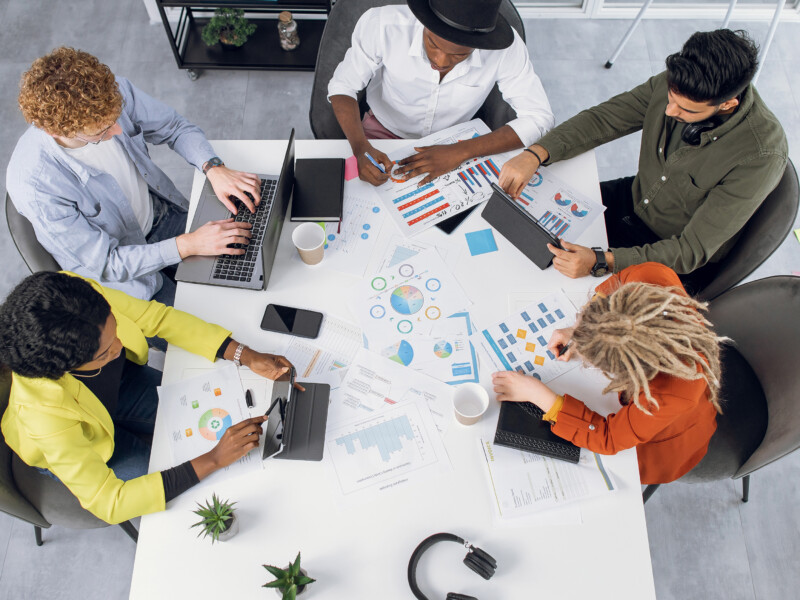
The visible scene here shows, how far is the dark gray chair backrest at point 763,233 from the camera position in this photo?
5.35 ft

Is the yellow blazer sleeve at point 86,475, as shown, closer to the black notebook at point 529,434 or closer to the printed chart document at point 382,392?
the printed chart document at point 382,392

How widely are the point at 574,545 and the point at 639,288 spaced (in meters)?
0.62

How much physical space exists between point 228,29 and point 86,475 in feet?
8.33

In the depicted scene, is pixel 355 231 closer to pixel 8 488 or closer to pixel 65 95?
pixel 65 95

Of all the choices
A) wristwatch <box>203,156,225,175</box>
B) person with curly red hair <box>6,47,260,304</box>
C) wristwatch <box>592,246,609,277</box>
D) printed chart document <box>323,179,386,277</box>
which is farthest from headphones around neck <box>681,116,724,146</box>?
wristwatch <box>203,156,225,175</box>

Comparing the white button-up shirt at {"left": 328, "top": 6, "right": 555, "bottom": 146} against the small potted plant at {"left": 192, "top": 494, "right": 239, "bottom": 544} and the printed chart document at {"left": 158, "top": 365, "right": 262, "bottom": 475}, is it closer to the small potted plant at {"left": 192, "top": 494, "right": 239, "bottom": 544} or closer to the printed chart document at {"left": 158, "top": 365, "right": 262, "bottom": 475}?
the printed chart document at {"left": 158, "top": 365, "right": 262, "bottom": 475}

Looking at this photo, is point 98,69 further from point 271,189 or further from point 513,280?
point 513,280

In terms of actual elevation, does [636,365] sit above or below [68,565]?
above

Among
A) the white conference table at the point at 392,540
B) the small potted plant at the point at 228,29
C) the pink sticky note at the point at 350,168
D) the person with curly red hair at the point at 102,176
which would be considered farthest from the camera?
the small potted plant at the point at 228,29

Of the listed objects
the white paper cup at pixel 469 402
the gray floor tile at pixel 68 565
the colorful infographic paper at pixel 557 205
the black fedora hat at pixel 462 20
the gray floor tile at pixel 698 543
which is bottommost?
the gray floor tile at pixel 68 565

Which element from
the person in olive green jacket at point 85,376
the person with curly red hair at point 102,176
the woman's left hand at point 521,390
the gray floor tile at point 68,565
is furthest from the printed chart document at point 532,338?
the gray floor tile at point 68,565

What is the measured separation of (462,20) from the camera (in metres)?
1.66

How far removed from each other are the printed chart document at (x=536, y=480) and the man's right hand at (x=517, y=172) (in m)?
0.80

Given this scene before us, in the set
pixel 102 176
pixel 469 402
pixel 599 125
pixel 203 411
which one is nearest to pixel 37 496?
pixel 203 411
